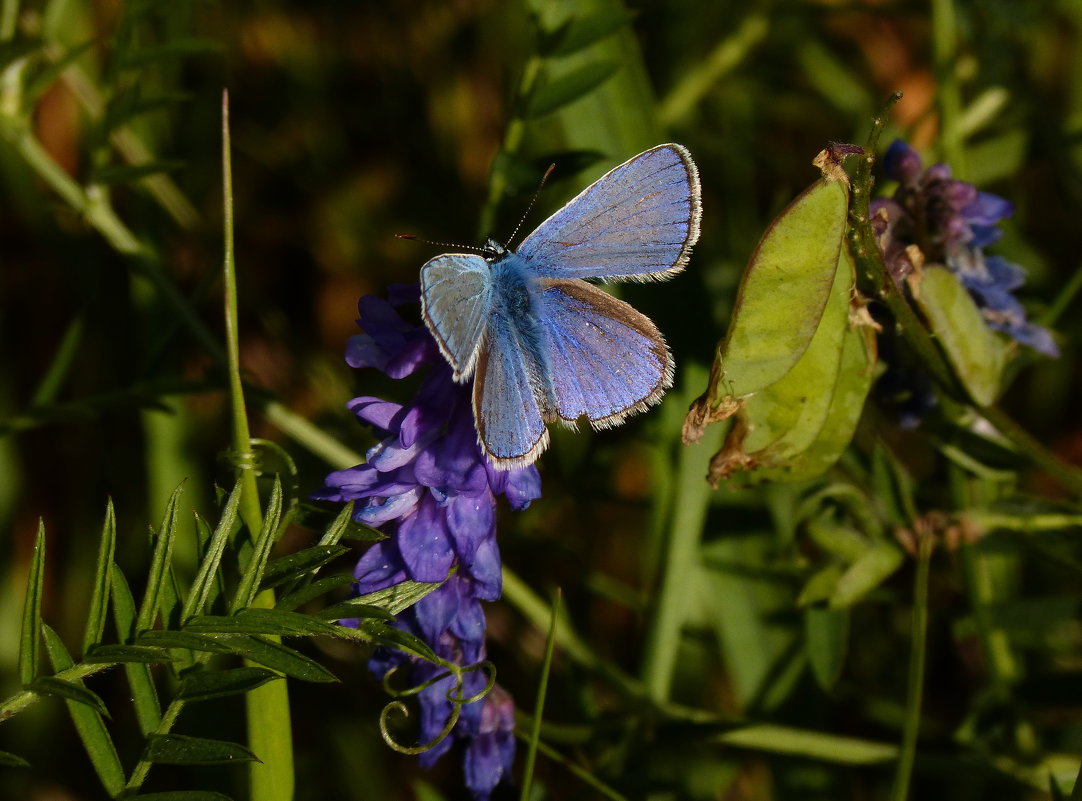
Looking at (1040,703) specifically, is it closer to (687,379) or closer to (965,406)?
(965,406)

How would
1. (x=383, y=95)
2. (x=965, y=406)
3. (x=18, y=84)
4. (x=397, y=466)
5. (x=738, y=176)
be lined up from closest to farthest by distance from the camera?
(x=397, y=466) < (x=965, y=406) < (x=18, y=84) < (x=738, y=176) < (x=383, y=95)

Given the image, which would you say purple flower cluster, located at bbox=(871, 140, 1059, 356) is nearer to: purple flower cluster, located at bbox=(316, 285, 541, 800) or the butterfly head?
the butterfly head

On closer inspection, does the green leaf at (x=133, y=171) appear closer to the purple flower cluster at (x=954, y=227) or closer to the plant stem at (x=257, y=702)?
the plant stem at (x=257, y=702)

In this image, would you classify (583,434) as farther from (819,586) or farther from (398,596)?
(398,596)

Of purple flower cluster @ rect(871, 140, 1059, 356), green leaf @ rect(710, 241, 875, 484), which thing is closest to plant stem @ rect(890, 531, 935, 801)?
green leaf @ rect(710, 241, 875, 484)

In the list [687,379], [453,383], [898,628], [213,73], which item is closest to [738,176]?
[687,379]

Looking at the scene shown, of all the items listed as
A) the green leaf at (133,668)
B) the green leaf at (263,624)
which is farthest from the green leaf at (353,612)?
the green leaf at (133,668)

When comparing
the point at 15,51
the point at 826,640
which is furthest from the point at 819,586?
the point at 15,51
